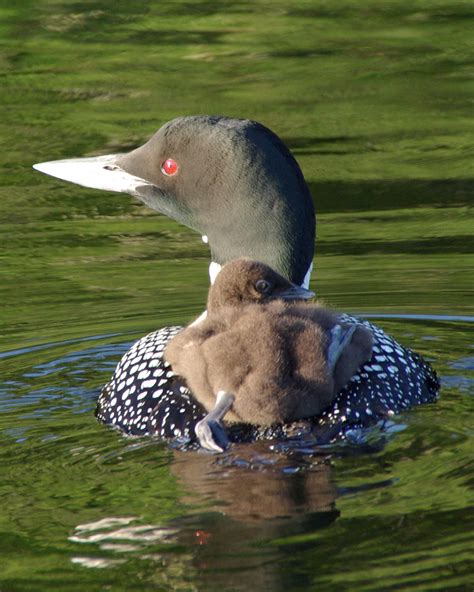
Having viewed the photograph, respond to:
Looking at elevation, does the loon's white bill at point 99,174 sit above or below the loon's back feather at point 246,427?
above

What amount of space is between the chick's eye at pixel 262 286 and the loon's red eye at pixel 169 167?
3.28 ft

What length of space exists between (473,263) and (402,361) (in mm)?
2301

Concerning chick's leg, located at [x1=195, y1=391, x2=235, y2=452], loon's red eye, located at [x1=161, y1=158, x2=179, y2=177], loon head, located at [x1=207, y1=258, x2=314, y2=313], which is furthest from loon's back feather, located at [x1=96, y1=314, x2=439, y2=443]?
loon's red eye, located at [x1=161, y1=158, x2=179, y2=177]

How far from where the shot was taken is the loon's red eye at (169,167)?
5551 millimetres

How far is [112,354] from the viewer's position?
615 cm

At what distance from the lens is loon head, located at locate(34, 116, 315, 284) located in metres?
5.23

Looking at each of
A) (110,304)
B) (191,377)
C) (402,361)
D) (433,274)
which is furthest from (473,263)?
(191,377)

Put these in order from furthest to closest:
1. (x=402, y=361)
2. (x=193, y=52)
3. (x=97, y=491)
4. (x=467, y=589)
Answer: (x=193, y=52) → (x=402, y=361) → (x=97, y=491) → (x=467, y=589)

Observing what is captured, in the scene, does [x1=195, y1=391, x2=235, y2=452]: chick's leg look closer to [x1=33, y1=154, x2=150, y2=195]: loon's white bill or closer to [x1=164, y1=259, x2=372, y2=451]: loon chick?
[x1=164, y1=259, x2=372, y2=451]: loon chick

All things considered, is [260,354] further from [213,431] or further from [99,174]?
[99,174]

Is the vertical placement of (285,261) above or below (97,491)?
above

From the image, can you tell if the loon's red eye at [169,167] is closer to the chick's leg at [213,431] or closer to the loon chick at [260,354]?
the loon chick at [260,354]

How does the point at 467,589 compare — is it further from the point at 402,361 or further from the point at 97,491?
the point at 402,361

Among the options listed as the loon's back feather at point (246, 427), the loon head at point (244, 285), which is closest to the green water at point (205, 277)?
the loon's back feather at point (246, 427)
